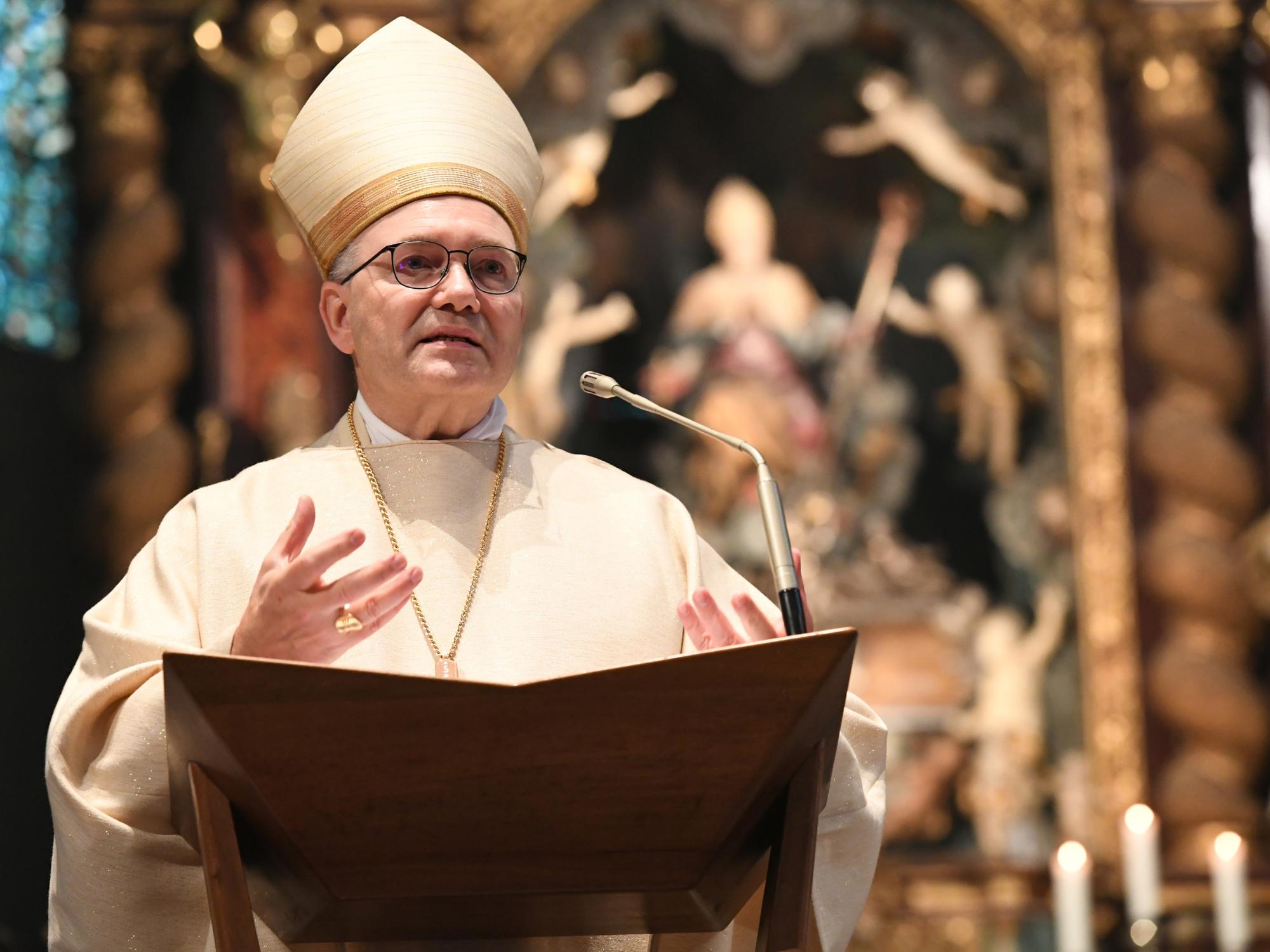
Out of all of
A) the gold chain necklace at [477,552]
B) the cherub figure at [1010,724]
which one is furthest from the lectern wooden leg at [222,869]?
the cherub figure at [1010,724]

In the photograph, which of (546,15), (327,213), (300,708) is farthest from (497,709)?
(546,15)

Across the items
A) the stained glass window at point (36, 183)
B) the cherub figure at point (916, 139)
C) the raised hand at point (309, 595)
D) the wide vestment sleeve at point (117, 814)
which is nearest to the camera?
the raised hand at point (309, 595)

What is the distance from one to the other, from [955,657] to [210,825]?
4.84m

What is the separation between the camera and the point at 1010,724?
6512 mm

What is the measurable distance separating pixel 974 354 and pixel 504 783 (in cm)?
509

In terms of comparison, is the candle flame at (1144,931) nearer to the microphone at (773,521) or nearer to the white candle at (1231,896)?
the white candle at (1231,896)

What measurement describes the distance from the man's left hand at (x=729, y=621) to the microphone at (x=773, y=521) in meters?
0.01

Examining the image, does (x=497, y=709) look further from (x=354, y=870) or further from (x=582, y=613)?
(x=582, y=613)

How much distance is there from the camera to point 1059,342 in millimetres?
6789

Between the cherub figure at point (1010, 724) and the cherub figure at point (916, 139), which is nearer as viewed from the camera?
the cherub figure at point (1010, 724)

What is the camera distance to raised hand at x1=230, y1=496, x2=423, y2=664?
204 cm

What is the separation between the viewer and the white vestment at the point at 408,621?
2340mm

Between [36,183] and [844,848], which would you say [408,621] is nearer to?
[844,848]

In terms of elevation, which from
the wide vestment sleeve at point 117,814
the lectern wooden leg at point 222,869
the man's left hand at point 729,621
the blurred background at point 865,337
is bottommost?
the lectern wooden leg at point 222,869
